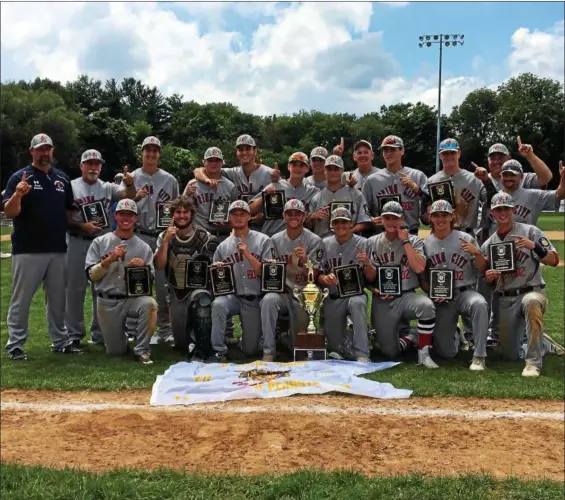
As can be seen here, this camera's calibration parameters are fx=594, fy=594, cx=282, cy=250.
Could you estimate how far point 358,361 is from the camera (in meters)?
6.79

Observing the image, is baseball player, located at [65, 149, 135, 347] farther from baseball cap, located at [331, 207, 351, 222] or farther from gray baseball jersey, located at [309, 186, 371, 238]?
baseball cap, located at [331, 207, 351, 222]

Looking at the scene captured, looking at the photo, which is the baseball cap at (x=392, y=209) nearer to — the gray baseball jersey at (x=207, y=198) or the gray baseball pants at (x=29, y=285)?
the gray baseball jersey at (x=207, y=198)

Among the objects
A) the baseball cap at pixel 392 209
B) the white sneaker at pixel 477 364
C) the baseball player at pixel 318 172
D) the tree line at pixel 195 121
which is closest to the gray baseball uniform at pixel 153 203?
the baseball player at pixel 318 172

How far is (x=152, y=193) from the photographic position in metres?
7.78

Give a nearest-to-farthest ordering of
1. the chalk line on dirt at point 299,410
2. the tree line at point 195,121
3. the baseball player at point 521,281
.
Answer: the chalk line on dirt at point 299,410, the baseball player at point 521,281, the tree line at point 195,121

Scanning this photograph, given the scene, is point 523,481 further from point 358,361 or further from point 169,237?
point 169,237

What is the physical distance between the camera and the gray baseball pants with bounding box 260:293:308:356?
6.89 meters

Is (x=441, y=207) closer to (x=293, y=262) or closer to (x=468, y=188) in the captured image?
(x=468, y=188)

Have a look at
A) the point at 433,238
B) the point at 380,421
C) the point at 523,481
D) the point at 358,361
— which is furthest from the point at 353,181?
the point at 523,481

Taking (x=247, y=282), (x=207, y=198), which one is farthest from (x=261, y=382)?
(x=207, y=198)

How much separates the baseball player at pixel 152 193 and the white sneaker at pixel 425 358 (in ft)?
11.0

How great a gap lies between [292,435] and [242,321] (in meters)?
2.64

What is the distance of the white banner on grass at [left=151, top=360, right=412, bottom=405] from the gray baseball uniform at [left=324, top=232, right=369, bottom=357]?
412 millimetres

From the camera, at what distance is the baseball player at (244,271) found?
706cm
